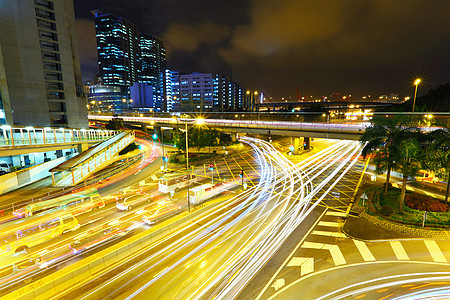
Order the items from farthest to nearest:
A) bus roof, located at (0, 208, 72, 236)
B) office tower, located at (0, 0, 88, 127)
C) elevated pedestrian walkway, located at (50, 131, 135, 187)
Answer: office tower, located at (0, 0, 88, 127)
elevated pedestrian walkway, located at (50, 131, 135, 187)
bus roof, located at (0, 208, 72, 236)

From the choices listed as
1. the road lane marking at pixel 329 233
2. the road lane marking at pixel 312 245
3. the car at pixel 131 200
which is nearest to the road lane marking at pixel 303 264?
the road lane marking at pixel 312 245

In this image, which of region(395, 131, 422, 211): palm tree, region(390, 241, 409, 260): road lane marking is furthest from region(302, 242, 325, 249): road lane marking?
region(395, 131, 422, 211): palm tree

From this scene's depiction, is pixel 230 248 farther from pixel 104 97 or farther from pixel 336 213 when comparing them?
pixel 104 97

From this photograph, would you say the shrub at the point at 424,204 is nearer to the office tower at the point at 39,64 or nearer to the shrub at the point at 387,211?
the shrub at the point at 387,211

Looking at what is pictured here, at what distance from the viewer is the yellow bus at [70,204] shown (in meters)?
18.6

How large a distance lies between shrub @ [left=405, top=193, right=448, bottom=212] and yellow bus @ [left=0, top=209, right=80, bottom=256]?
92.0 ft

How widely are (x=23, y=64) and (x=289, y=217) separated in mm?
57188

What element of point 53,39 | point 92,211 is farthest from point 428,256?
point 53,39

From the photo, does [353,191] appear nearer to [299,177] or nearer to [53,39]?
[299,177]

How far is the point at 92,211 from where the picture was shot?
1995cm

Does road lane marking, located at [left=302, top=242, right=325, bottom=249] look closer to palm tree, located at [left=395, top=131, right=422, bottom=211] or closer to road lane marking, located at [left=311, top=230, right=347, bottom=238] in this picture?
road lane marking, located at [left=311, top=230, right=347, bottom=238]

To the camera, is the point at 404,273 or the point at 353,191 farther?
the point at 353,191

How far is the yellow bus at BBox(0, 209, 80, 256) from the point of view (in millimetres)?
14462

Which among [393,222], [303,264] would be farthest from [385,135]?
[303,264]
